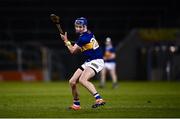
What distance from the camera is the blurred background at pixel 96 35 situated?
4253 centimetres

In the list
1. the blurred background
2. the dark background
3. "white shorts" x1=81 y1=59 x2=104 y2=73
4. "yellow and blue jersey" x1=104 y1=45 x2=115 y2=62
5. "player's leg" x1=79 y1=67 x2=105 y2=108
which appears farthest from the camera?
the dark background

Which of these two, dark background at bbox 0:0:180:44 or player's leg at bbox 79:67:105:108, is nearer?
player's leg at bbox 79:67:105:108

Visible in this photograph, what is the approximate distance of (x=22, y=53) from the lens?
138ft

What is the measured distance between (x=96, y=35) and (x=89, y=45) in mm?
30009

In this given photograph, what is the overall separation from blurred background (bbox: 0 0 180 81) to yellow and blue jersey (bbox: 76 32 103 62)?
83.9ft

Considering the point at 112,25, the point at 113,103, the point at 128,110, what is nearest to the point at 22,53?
the point at 112,25

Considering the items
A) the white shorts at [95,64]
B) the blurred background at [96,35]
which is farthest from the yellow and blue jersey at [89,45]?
the blurred background at [96,35]

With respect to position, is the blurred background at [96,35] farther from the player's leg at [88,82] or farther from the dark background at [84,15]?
the player's leg at [88,82]

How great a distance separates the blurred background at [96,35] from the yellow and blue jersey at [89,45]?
25581 mm

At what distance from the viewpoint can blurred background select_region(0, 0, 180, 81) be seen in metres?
42.5

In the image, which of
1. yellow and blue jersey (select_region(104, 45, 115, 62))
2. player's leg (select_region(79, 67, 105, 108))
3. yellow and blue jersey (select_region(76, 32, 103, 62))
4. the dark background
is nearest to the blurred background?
the dark background

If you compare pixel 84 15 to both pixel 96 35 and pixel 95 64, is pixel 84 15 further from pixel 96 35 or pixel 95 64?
pixel 95 64

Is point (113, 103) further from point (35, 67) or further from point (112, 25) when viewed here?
point (112, 25)

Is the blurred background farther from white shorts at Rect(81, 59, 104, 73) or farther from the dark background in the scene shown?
white shorts at Rect(81, 59, 104, 73)
